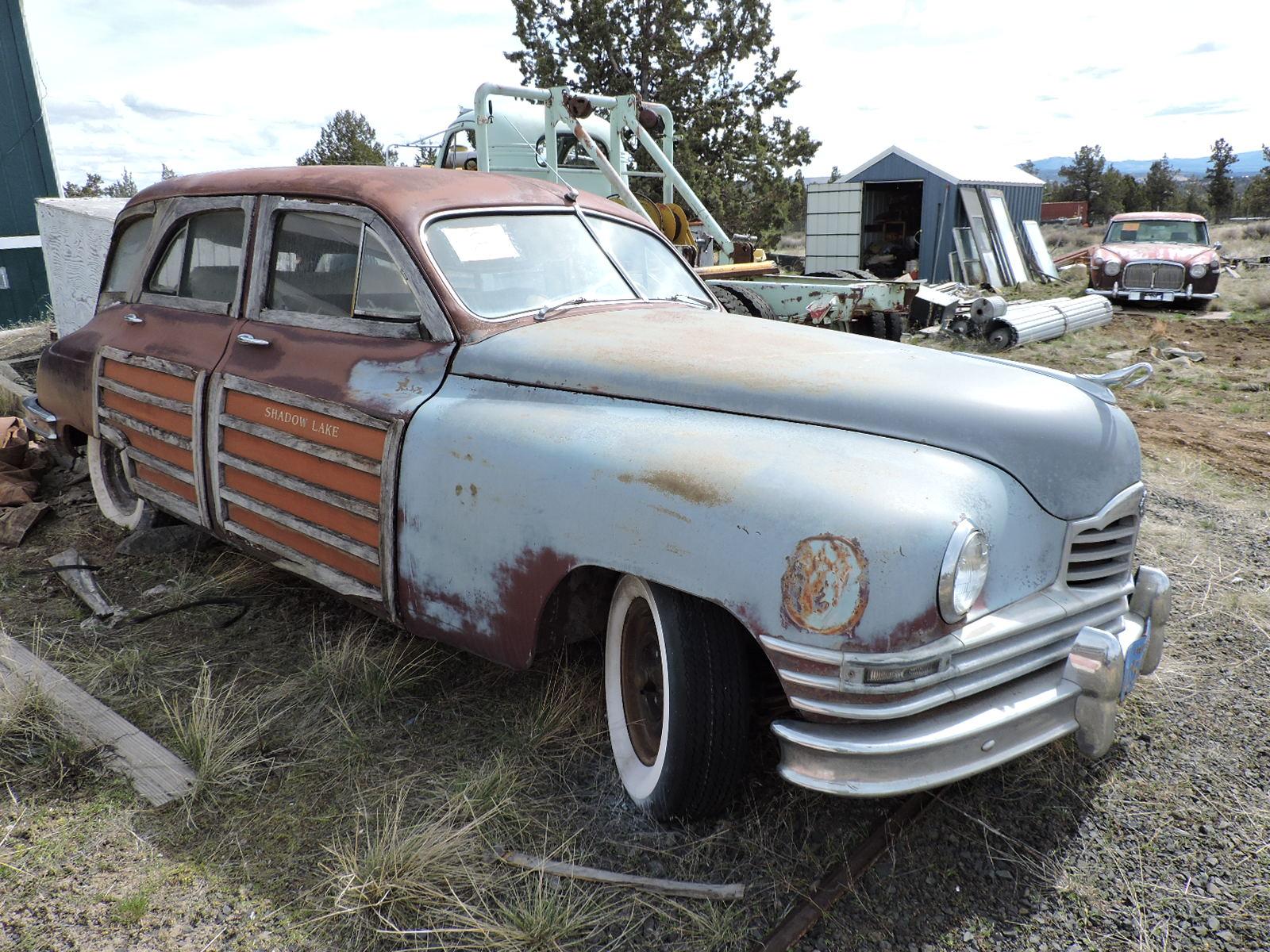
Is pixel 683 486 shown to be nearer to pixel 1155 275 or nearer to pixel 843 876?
pixel 843 876

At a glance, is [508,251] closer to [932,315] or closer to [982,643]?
[982,643]

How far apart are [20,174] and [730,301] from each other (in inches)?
342

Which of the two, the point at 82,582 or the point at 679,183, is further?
the point at 679,183

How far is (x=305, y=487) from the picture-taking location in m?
3.18

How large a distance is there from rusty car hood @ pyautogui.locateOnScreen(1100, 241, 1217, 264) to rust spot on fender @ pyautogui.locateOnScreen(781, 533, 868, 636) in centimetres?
1506

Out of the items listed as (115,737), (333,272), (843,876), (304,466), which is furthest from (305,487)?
(843,876)

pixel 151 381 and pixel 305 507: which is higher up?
pixel 151 381

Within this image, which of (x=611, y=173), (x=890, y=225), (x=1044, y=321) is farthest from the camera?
(x=890, y=225)

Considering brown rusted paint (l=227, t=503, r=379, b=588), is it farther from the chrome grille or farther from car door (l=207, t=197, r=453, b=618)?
the chrome grille

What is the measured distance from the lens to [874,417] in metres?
2.44

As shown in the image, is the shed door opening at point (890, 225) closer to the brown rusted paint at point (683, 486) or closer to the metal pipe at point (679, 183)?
the metal pipe at point (679, 183)

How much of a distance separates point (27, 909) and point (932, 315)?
38.7 feet

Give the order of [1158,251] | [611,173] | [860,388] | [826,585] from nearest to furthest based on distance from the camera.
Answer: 1. [826,585]
2. [860,388]
3. [611,173]
4. [1158,251]

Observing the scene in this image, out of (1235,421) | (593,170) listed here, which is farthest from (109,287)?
(1235,421)
